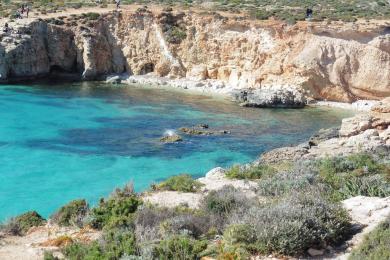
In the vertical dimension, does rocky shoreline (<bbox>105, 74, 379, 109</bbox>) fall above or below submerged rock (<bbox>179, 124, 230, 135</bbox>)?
above

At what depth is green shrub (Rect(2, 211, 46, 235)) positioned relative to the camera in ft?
42.7

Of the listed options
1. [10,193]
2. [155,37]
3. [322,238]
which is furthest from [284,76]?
[322,238]

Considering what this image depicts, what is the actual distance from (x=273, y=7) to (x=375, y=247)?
171 ft

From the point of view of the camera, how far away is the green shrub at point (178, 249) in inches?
394

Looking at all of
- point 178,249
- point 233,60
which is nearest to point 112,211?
point 178,249

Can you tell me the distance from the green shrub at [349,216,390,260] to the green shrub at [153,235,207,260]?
2713mm

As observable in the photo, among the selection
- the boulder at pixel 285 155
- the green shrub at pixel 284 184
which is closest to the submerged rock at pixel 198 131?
the boulder at pixel 285 155

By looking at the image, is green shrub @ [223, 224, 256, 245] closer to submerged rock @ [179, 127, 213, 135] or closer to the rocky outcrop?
the rocky outcrop

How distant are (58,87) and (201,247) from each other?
1504 inches

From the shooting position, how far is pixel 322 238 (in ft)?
33.5

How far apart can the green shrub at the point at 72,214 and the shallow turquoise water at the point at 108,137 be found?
5.55 meters

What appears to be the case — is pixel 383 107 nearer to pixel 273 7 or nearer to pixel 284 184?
pixel 284 184

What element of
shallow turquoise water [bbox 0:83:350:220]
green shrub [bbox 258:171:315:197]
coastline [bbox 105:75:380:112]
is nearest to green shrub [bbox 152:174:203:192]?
green shrub [bbox 258:171:315:197]

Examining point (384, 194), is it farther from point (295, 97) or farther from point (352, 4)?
point (352, 4)
